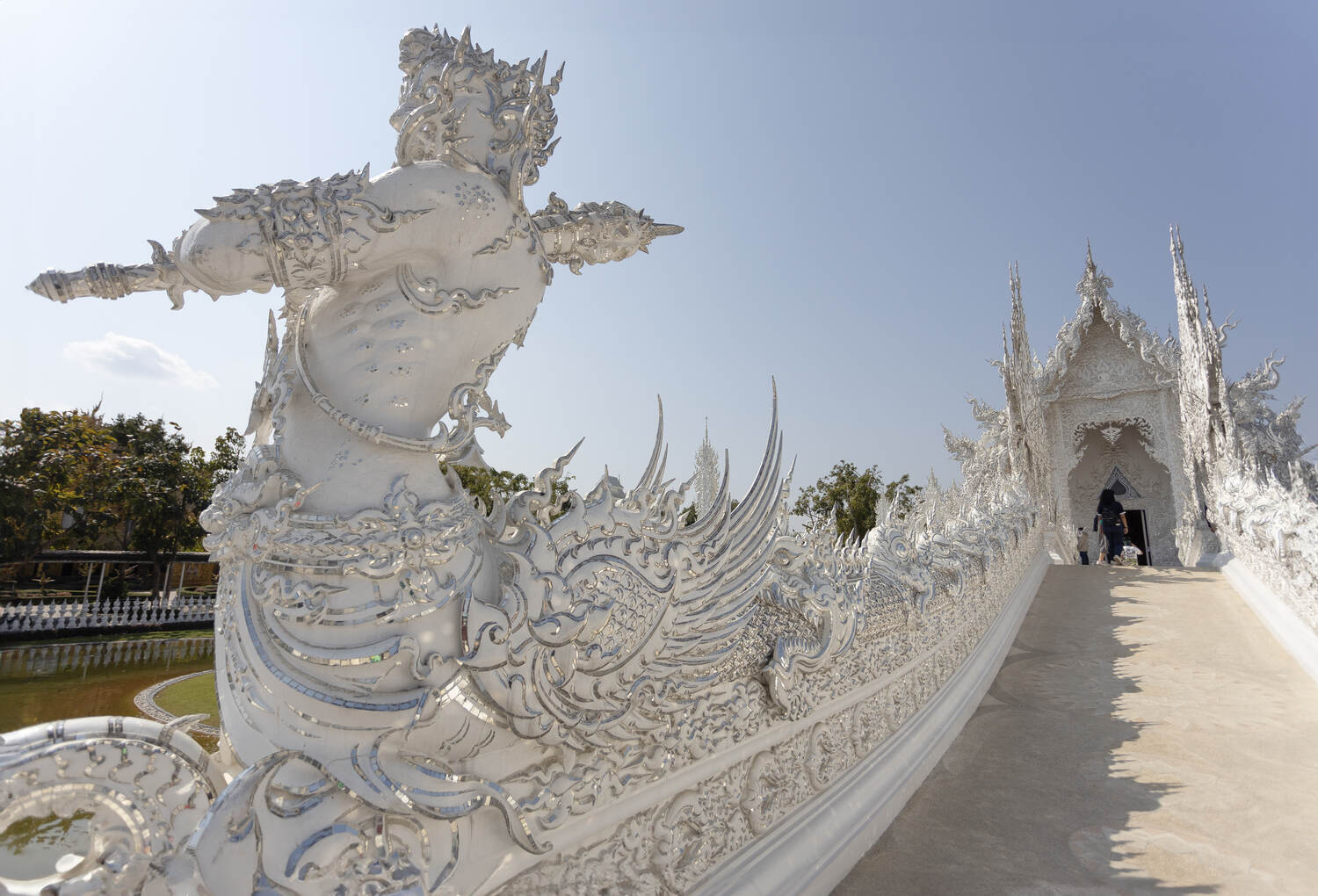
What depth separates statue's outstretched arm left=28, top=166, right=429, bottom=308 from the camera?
1.04m

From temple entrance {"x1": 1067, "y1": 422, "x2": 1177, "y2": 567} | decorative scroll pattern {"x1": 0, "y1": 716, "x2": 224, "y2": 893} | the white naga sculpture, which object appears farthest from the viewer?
temple entrance {"x1": 1067, "y1": 422, "x2": 1177, "y2": 567}

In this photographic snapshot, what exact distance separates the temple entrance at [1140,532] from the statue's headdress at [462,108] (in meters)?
16.7

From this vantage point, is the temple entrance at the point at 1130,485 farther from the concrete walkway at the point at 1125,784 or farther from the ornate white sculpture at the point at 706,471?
the concrete walkway at the point at 1125,784

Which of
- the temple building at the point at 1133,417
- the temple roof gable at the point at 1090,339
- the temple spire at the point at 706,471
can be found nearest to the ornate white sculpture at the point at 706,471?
the temple spire at the point at 706,471

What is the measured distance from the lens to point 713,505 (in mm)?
1713

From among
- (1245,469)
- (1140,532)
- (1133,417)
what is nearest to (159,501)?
(1245,469)

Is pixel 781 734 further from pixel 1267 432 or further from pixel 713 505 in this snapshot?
pixel 1267 432

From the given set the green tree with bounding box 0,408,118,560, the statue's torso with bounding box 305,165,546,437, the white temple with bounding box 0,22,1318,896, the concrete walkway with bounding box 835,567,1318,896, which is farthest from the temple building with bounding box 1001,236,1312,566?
the green tree with bounding box 0,408,118,560

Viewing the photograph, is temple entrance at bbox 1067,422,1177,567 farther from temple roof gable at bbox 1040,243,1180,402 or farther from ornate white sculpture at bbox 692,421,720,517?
ornate white sculpture at bbox 692,421,720,517

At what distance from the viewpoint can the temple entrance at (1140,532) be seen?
13.8 metres

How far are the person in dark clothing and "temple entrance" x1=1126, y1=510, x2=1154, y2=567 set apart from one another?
0.17m

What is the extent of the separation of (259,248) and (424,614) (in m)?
0.69

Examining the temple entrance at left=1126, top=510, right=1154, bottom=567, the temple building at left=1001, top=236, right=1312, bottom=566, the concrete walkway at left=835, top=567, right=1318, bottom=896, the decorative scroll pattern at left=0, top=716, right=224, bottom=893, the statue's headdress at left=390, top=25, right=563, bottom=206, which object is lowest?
the concrete walkway at left=835, top=567, right=1318, bottom=896

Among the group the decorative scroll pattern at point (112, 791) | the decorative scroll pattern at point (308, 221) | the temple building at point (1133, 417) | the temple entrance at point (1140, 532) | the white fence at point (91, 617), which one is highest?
the temple building at point (1133, 417)
